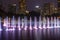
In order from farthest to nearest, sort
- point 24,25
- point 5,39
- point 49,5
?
point 49,5, point 24,25, point 5,39

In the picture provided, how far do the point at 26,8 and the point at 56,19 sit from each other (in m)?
1.96

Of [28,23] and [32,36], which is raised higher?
[28,23]

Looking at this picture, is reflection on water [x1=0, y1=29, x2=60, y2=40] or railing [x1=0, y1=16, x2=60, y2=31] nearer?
reflection on water [x1=0, y1=29, x2=60, y2=40]

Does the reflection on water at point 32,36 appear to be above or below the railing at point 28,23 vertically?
below

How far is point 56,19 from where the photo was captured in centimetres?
1105

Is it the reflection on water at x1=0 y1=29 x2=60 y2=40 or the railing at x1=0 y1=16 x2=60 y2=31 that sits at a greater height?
the railing at x1=0 y1=16 x2=60 y2=31

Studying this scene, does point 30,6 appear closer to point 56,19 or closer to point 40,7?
point 40,7

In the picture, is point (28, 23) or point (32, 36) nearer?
point (32, 36)

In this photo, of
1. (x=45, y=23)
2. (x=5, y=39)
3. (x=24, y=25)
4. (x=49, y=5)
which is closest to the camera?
(x=5, y=39)

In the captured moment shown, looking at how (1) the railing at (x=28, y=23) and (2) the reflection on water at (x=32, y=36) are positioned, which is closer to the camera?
(2) the reflection on water at (x=32, y=36)

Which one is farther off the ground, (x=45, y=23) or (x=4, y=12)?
(x=4, y=12)

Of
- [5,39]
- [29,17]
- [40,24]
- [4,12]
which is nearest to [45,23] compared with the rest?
[40,24]

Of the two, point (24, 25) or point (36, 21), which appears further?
point (36, 21)

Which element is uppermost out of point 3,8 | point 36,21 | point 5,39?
point 3,8
